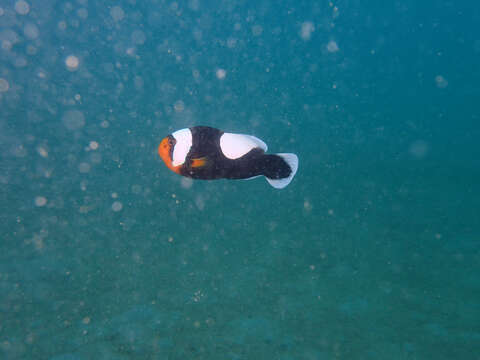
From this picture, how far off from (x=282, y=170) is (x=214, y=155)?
1.68 feet

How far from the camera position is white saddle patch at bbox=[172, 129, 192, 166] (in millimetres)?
1666

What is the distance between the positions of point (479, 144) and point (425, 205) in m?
7.48

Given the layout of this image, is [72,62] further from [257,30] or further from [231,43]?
[257,30]

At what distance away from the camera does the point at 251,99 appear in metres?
16.0

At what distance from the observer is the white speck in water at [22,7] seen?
46.0 feet

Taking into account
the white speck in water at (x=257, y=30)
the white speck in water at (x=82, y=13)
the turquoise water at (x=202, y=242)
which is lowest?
the turquoise water at (x=202, y=242)

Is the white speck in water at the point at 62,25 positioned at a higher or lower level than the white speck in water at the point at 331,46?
lower

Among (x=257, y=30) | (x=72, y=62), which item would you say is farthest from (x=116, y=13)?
(x=257, y=30)

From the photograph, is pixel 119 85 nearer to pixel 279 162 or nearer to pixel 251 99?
pixel 251 99

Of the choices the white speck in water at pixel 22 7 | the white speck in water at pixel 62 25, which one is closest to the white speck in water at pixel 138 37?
the white speck in water at pixel 62 25

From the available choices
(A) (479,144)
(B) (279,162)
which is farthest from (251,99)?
(B) (279,162)

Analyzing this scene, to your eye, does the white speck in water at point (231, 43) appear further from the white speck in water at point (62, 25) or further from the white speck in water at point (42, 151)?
the white speck in water at point (42, 151)

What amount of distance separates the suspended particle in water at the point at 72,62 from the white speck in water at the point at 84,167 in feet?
22.8

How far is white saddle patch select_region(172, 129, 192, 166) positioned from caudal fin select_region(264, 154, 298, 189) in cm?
57
